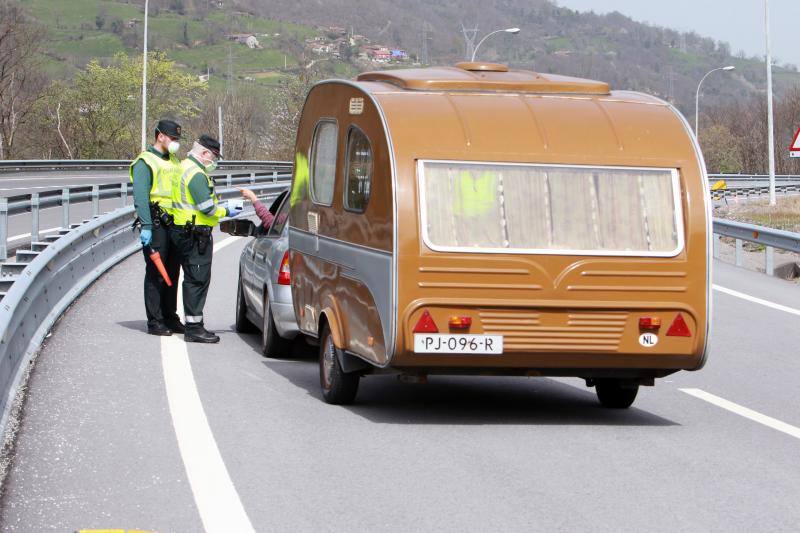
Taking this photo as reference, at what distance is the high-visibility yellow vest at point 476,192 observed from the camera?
8898mm

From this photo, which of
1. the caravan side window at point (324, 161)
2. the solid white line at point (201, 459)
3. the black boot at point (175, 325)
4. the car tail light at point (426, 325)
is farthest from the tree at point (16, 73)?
the car tail light at point (426, 325)

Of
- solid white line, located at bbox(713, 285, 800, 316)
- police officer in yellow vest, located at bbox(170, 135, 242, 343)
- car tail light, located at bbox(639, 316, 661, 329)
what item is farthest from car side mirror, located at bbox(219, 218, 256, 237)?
solid white line, located at bbox(713, 285, 800, 316)

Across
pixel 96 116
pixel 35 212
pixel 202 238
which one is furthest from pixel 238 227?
pixel 96 116

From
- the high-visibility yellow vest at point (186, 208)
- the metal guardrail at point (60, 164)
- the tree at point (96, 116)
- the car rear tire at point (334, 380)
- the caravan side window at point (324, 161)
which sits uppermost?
the tree at point (96, 116)

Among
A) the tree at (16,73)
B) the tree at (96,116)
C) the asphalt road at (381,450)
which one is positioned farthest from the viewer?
the tree at (96,116)

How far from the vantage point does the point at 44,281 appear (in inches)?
512

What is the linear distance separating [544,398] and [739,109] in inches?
6503

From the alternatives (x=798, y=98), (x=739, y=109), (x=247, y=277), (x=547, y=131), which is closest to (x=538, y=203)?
(x=547, y=131)

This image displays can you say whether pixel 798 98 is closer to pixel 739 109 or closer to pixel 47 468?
pixel 739 109

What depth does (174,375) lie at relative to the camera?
10.8 m

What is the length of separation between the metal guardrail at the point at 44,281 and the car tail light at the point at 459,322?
8.74ft

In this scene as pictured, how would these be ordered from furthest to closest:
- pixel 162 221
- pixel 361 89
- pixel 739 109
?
pixel 739 109 → pixel 162 221 → pixel 361 89

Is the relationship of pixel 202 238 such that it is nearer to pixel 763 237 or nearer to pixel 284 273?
pixel 284 273

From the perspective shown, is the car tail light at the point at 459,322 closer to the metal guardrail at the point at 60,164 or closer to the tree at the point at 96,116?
the metal guardrail at the point at 60,164
